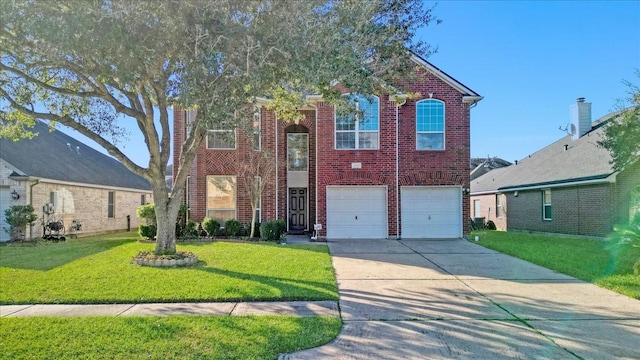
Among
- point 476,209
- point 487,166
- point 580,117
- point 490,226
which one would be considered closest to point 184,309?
point 580,117

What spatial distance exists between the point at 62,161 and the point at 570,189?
923 inches

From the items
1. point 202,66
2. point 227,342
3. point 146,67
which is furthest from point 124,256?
point 227,342

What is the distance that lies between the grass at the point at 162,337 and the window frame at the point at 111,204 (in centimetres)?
1798

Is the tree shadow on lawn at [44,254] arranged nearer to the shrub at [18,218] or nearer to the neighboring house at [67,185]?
the shrub at [18,218]

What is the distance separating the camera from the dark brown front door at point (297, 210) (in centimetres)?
1847

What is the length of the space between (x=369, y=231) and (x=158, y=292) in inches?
393

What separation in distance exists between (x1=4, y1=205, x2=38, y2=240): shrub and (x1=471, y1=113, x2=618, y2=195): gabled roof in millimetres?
20779

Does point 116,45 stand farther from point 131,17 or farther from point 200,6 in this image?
point 200,6

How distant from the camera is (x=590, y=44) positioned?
13.3 metres

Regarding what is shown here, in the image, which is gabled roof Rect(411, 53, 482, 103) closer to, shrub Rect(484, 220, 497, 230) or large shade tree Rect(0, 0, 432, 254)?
large shade tree Rect(0, 0, 432, 254)

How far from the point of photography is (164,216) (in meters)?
10.6

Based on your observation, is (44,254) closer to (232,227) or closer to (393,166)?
(232,227)

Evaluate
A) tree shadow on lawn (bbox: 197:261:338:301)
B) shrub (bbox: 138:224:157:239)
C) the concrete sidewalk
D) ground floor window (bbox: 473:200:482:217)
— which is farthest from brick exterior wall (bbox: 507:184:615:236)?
shrub (bbox: 138:224:157:239)

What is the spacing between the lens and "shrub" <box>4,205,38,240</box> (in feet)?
49.6
